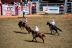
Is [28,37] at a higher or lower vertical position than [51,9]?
lower

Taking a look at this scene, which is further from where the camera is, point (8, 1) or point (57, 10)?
Result: point (8, 1)

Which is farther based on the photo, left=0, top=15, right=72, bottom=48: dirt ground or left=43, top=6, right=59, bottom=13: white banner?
left=43, top=6, right=59, bottom=13: white banner

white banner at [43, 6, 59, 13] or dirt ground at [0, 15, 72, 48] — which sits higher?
white banner at [43, 6, 59, 13]

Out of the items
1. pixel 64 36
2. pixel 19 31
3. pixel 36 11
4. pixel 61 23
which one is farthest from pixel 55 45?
pixel 36 11

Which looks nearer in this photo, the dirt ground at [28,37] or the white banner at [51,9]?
the dirt ground at [28,37]

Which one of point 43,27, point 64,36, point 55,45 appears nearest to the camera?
point 55,45

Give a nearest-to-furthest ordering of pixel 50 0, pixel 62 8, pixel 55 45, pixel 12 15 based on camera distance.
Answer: pixel 55 45 → pixel 12 15 → pixel 62 8 → pixel 50 0

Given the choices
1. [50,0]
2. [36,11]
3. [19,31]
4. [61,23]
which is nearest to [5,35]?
[19,31]

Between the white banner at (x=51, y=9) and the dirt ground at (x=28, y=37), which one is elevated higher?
the white banner at (x=51, y=9)

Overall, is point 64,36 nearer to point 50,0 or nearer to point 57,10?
point 57,10

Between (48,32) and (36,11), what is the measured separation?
1118cm

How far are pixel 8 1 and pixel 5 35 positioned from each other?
19483mm

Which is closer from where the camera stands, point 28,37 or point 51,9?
point 28,37

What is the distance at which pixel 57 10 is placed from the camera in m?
31.1
